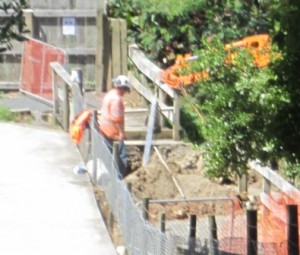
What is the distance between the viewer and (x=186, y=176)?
20188mm

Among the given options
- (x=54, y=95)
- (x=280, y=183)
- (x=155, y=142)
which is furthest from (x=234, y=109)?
(x=54, y=95)

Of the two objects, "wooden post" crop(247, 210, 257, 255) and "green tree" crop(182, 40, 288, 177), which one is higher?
"green tree" crop(182, 40, 288, 177)

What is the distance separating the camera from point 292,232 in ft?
36.2

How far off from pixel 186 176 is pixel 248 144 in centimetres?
855

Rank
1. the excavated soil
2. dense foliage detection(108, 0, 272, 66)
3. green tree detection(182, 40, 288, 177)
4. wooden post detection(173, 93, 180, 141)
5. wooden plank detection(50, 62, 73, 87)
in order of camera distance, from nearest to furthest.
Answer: green tree detection(182, 40, 288, 177)
the excavated soil
wooden post detection(173, 93, 180, 141)
wooden plank detection(50, 62, 73, 87)
dense foliage detection(108, 0, 272, 66)

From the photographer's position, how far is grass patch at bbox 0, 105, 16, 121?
21.9 meters

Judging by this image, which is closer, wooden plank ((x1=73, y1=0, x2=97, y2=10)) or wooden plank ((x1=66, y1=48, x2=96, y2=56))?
wooden plank ((x1=73, y1=0, x2=97, y2=10))

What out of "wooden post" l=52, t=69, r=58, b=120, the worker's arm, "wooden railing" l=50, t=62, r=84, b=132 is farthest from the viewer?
"wooden post" l=52, t=69, r=58, b=120

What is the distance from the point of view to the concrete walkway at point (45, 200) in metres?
14.7

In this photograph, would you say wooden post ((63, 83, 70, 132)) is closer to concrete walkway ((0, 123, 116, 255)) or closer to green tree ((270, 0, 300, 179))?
concrete walkway ((0, 123, 116, 255))

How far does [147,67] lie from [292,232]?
11.8 m

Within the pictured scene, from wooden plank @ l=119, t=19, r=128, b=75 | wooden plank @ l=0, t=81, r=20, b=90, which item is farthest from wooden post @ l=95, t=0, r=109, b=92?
wooden plank @ l=0, t=81, r=20, b=90

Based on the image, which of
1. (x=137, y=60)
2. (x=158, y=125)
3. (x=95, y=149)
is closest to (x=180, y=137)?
(x=158, y=125)

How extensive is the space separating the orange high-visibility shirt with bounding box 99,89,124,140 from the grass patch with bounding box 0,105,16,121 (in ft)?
8.98
